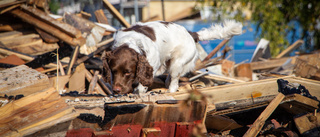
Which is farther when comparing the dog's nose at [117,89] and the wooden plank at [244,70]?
the wooden plank at [244,70]

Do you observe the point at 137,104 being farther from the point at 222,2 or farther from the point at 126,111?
the point at 222,2

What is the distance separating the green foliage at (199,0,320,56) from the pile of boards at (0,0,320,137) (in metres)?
4.90

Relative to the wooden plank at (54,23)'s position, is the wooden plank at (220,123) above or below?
below

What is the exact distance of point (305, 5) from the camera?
10133 mm

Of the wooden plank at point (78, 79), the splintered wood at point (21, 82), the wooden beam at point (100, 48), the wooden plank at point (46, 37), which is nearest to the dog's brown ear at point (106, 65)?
the wooden plank at point (78, 79)

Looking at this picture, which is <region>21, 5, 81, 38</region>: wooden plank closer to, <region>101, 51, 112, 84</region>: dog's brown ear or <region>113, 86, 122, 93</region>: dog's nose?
<region>101, 51, 112, 84</region>: dog's brown ear

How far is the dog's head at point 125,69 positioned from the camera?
12.3ft

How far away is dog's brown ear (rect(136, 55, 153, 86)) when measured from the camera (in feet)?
12.6

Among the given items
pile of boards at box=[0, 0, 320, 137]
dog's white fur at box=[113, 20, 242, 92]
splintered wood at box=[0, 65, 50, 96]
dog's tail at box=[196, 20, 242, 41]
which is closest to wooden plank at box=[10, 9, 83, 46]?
pile of boards at box=[0, 0, 320, 137]

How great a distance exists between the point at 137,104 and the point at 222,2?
8714 millimetres

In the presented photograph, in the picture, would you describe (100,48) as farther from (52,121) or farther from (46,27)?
(52,121)

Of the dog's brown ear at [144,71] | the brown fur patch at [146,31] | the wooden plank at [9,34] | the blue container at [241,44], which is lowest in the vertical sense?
the blue container at [241,44]

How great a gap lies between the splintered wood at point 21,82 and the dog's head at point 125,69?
2.88ft

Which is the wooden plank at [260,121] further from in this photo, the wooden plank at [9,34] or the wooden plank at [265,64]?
the wooden plank at [9,34]
